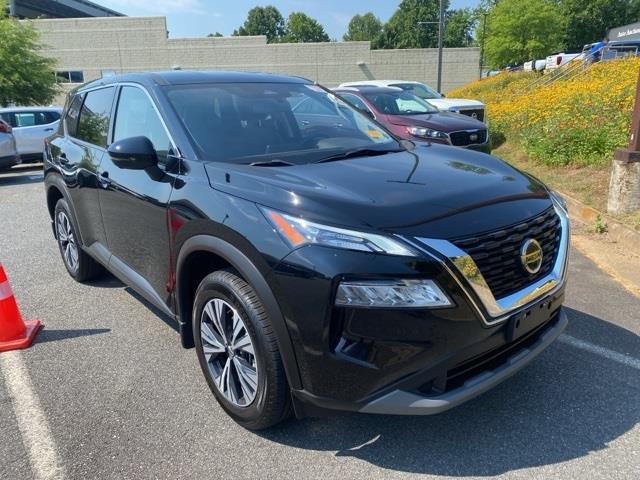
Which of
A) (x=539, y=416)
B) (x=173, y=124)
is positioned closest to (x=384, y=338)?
(x=539, y=416)

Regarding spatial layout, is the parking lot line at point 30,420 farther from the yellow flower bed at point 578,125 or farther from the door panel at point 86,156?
the yellow flower bed at point 578,125

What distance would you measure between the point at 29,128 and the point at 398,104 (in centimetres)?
972

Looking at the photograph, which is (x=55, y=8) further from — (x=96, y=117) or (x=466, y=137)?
(x=96, y=117)

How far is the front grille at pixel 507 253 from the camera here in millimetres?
2252

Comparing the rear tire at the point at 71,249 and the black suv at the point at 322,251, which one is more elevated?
the black suv at the point at 322,251

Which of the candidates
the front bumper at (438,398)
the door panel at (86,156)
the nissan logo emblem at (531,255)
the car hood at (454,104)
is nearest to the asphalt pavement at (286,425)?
the front bumper at (438,398)

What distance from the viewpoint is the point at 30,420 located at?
9.45 ft

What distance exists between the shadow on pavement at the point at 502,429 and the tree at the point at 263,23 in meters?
109

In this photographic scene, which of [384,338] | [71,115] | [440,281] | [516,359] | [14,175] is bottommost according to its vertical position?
[14,175]

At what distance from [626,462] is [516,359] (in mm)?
667

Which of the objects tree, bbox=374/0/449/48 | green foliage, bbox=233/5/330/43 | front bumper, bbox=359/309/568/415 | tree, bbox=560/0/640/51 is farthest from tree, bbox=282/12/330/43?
front bumper, bbox=359/309/568/415

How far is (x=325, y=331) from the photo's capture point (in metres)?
2.13

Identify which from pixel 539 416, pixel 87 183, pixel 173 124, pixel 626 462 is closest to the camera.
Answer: pixel 626 462

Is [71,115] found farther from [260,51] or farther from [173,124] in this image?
[260,51]
